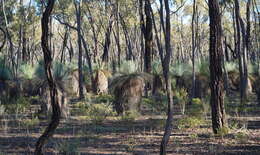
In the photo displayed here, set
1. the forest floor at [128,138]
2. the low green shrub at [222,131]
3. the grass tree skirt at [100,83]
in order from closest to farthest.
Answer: the forest floor at [128,138] → the low green shrub at [222,131] → the grass tree skirt at [100,83]

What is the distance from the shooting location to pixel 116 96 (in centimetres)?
1233

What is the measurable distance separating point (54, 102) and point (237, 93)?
18.8 metres

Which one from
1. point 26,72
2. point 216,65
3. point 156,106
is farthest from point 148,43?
point 216,65

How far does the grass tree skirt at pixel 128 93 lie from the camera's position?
12070 millimetres

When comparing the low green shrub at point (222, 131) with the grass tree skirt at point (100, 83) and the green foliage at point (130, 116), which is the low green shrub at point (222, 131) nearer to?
the green foliage at point (130, 116)

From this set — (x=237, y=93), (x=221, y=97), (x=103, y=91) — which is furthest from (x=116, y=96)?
(x=237, y=93)

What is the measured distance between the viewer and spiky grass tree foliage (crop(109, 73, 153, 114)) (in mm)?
12070

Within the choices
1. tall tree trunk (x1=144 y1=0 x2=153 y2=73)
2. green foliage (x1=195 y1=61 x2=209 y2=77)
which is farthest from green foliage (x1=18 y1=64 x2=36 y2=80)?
green foliage (x1=195 y1=61 x2=209 y2=77)

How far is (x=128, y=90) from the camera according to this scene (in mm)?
12078

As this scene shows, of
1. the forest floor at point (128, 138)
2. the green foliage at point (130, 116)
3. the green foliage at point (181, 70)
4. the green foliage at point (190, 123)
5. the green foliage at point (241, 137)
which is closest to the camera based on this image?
the forest floor at point (128, 138)

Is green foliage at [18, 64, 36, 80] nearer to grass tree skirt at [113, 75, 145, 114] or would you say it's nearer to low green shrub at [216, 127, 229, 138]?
grass tree skirt at [113, 75, 145, 114]

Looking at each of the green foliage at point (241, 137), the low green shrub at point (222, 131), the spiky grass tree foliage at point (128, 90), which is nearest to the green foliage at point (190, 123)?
the low green shrub at point (222, 131)

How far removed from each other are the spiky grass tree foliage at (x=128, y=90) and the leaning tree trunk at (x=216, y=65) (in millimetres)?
4004

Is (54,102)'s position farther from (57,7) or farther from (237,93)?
(57,7)
